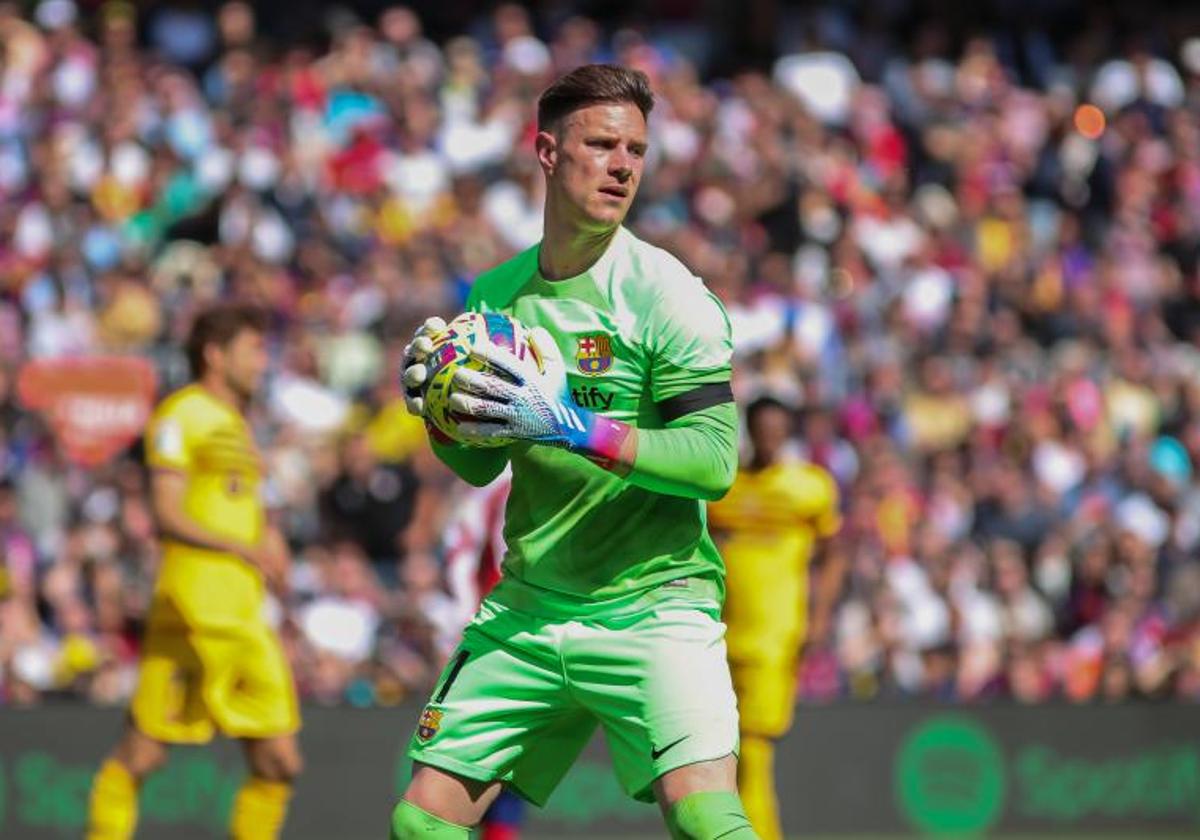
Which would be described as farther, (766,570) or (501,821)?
(766,570)

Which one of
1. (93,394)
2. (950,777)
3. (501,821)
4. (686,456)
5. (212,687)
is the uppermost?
(686,456)

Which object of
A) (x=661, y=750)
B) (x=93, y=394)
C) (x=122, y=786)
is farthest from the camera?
(x=93, y=394)

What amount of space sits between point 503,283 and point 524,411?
73 cm

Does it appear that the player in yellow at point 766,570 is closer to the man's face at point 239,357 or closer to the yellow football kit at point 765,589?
the yellow football kit at point 765,589

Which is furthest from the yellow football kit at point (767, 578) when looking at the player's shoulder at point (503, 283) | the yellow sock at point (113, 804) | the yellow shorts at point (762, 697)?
the player's shoulder at point (503, 283)

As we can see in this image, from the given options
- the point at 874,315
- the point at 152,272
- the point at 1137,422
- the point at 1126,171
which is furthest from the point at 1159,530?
the point at 152,272

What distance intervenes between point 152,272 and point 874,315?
4850 millimetres

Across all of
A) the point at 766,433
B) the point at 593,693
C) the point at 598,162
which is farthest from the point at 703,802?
the point at 766,433

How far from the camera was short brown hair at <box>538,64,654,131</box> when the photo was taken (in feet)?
19.2

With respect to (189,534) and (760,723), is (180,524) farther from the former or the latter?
(760,723)

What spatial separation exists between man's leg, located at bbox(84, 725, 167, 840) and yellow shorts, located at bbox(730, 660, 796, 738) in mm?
2646

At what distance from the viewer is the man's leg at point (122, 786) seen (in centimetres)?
973

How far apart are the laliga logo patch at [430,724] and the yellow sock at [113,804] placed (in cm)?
418

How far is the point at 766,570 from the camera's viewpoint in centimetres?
1104
